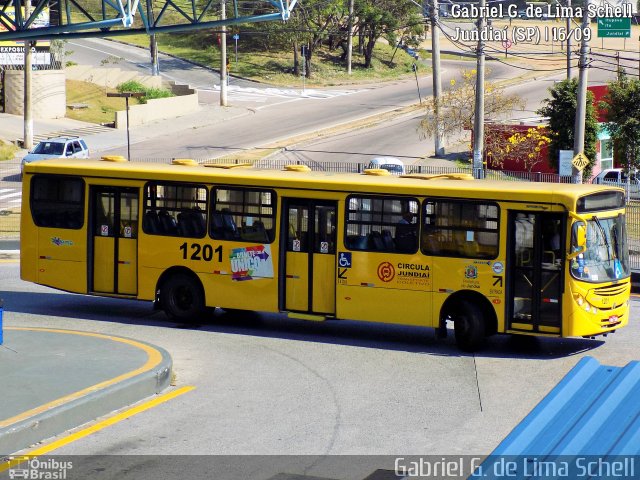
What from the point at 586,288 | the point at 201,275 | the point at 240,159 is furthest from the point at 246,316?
the point at 240,159

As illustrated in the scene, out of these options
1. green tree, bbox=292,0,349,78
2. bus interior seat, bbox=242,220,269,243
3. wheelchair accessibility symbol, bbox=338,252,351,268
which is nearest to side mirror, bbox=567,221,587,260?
wheelchair accessibility symbol, bbox=338,252,351,268

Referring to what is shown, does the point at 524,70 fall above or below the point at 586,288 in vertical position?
above

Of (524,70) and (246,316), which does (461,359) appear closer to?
(246,316)

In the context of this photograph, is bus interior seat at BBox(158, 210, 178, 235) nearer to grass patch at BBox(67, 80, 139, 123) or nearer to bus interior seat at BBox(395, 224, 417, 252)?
bus interior seat at BBox(395, 224, 417, 252)

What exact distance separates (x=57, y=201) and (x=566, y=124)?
30.6m

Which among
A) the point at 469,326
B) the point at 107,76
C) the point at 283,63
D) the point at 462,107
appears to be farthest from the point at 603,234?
the point at 283,63

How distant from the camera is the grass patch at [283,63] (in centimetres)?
7806

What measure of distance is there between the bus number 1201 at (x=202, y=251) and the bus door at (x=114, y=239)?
3.21ft

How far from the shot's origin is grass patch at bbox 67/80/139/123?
5869 cm

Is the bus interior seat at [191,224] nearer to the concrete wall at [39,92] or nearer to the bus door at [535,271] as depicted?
the bus door at [535,271]

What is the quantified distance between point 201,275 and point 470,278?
15.4 ft

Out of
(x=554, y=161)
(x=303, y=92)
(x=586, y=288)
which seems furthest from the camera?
(x=303, y=92)

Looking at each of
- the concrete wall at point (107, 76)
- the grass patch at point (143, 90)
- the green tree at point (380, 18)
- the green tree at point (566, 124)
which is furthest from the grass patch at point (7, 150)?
the green tree at point (380, 18)

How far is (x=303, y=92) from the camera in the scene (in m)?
72.9
